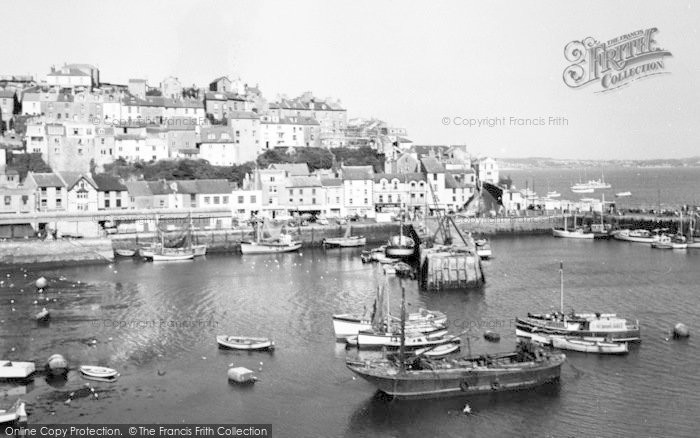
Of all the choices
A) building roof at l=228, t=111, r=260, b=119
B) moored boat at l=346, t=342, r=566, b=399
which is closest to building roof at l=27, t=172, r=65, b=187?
building roof at l=228, t=111, r=260, b=119

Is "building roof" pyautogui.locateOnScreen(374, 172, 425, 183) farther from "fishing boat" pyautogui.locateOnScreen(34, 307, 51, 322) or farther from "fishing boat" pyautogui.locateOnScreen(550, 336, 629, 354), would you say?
"fishing boat" pyautogui.locateOnScreen(550, 336, 629, 354)

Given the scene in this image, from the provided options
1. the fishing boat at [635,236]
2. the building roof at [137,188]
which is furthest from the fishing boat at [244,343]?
the fishing boat at [635,236]

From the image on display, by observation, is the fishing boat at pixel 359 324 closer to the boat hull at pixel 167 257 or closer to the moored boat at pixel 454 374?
the moored boat at pixel 454 374

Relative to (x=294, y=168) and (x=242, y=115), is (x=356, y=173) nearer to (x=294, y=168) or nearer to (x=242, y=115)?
Answer: (x=294, y=168)

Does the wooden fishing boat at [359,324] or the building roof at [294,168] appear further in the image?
the building roof at [294,168]

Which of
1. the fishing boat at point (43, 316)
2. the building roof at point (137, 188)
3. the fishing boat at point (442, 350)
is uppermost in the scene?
the building roof at point (137, 188)

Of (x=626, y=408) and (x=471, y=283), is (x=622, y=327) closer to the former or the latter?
(x=626, y=408)

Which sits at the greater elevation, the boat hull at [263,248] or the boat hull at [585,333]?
the boat hull at [263,248]
